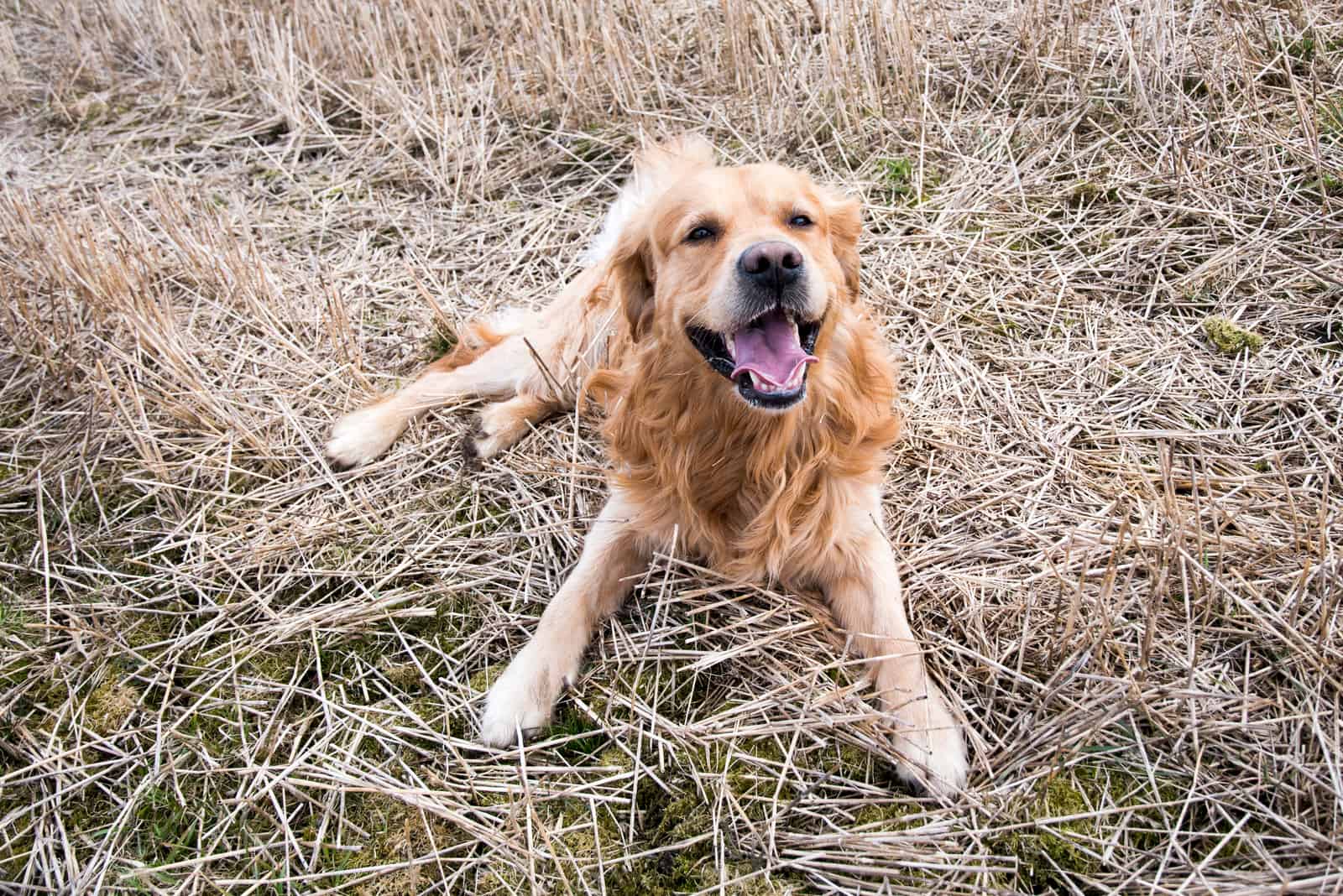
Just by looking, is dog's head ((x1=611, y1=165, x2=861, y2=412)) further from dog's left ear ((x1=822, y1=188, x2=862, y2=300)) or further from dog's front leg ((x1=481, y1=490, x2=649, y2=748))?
dog's front leg ((x1=481, y1=490, x2=649, y2=748))

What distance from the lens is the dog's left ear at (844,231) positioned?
2617 mm

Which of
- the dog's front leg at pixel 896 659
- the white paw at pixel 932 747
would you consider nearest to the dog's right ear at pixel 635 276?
the dog's front leg at pixel 896 659

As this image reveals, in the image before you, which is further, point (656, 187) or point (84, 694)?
point (656, 187)

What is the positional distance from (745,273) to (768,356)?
0.71ft

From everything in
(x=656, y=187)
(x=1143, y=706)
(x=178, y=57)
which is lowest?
(x=1143, y=706)

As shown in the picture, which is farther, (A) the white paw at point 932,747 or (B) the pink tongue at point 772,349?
(B) the pink tongue at point 772,349

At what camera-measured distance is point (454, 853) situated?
1971 millimetres

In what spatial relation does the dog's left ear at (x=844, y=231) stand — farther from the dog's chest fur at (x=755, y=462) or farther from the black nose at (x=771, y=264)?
the black nose at (x=771, y=264)

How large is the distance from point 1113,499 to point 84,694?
114 inches

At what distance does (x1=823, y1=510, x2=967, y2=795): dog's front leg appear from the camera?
6.56 feet

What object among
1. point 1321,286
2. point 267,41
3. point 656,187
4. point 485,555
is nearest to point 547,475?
point 485,555

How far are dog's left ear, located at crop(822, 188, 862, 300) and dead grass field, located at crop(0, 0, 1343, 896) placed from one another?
61 cm

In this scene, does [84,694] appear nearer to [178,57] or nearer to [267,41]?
[267,41]

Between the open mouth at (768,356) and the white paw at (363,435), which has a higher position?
the open mouth at (768,356)
